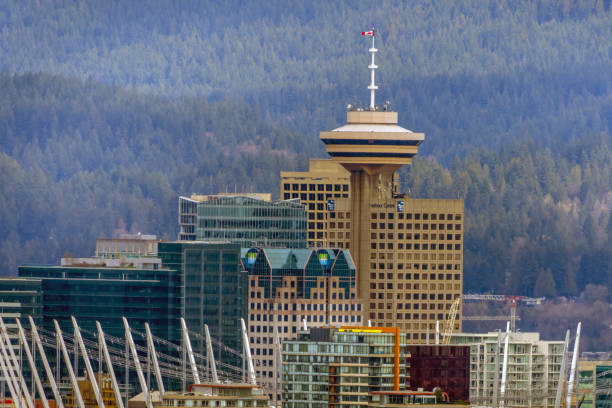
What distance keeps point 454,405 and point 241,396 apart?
18.2m

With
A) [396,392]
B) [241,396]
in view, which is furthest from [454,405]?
[241,396]

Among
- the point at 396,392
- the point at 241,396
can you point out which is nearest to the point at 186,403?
the point at 241,396

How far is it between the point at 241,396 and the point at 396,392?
1454cm

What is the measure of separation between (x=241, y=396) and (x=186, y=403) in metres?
4.40

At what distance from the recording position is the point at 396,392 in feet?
622

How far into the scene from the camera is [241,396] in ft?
650

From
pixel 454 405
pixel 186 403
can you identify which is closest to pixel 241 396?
pixel 186 403

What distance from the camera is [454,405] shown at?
189625 millimetres

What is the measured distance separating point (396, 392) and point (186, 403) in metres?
17.7

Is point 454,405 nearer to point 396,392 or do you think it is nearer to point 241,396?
point 396,392

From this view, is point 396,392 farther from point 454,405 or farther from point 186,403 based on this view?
point 186,403

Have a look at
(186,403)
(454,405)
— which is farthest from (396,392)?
(186,403)

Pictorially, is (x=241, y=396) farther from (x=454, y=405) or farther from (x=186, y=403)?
(x=454, y=405)
